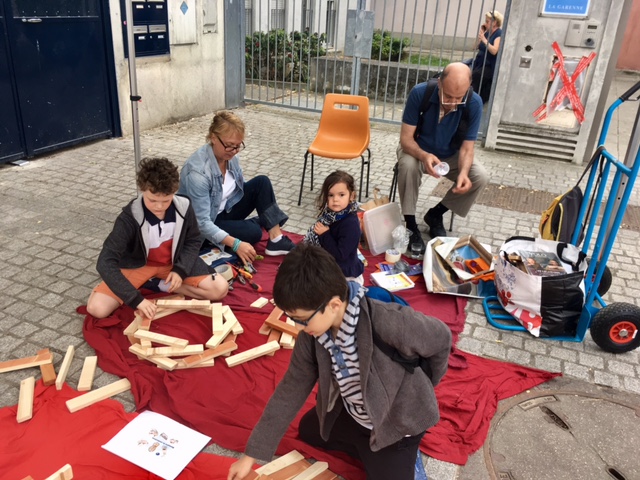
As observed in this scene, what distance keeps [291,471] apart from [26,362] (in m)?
1.90

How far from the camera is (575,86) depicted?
26.7 feet

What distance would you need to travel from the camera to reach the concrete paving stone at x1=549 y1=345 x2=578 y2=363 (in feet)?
12.8

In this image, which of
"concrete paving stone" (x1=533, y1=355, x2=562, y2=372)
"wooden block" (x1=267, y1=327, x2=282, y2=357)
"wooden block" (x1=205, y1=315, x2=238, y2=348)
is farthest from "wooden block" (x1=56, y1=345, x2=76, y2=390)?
"concrete paving stone" (x1=533, y1=355, x2=562, y2=372)

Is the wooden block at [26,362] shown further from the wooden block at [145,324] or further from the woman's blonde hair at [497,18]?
the woman's blonde hair at [497,18]

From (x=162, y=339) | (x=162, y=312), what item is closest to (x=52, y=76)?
(x=162, y=312)

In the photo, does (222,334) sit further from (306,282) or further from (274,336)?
(306,282)

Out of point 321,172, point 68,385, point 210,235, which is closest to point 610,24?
point 321,172

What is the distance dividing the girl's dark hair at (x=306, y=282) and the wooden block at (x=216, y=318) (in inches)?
78.2

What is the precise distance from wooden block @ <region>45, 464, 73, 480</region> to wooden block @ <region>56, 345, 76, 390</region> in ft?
2.44

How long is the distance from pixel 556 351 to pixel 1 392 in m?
3.75

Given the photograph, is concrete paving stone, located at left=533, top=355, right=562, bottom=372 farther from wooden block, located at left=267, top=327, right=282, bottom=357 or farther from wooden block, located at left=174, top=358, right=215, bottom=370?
wooden block, located at left=174, top=358, right=215, bottom=370

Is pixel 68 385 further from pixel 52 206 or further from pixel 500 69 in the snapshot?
pixel 500 69

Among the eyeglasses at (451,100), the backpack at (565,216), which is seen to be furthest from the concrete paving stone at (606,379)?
the eyeglasses at (451,100)

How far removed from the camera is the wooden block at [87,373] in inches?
131
